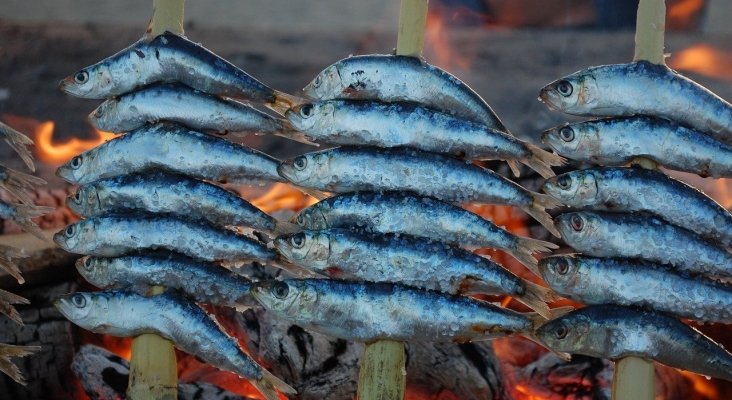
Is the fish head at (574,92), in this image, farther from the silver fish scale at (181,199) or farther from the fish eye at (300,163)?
the silver fish scale at (181,199)

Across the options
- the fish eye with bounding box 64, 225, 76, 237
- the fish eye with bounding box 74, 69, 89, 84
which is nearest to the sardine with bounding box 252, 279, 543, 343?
the fish eye with bounding box 64, 225, 76, 237

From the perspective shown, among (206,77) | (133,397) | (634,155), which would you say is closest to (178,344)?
(133,397)

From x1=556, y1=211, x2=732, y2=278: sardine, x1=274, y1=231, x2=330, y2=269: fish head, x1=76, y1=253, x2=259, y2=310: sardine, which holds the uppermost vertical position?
x1=556, y1=211, x2=732, y2=278: sardine

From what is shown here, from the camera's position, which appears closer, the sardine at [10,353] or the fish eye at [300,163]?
the fish eye at [300,163]

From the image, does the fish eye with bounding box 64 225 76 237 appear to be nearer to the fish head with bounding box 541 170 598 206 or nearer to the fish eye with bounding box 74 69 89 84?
the fish eye with bounding box 74 69 89 84

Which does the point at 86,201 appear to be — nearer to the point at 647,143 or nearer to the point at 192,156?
the point at 192,156

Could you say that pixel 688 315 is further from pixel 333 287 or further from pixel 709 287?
pixel 333 287

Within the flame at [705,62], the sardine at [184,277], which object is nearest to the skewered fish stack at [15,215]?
the sardine at [184,277]
